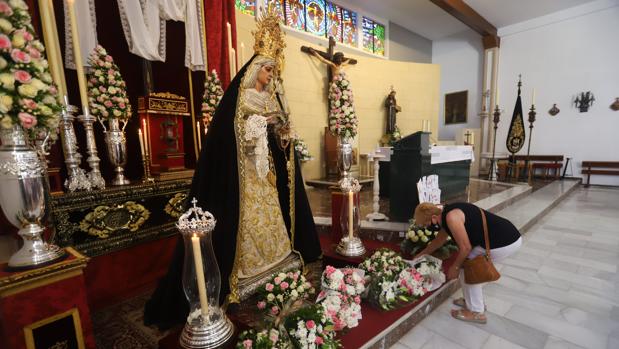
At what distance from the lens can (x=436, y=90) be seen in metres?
10.4

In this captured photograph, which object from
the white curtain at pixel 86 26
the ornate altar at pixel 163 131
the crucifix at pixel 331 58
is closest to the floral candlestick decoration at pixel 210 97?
the ornate altar at pixel 163 131

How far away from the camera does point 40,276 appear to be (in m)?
1.47

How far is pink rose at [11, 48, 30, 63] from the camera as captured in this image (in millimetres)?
1396

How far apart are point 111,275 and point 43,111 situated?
1.76m

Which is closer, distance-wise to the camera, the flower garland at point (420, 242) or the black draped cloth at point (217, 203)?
the black draped cloth at point (217, 203)

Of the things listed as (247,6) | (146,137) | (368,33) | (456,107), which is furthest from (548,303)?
(456,107)

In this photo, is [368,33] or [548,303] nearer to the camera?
[548,303]

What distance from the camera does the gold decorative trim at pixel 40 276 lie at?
1.39 m

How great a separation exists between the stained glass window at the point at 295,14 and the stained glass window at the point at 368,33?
2.78 metres

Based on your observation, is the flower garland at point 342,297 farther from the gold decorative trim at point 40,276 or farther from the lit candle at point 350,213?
the gold decorative trim at point 40,276

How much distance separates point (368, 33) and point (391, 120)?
12.3 feet

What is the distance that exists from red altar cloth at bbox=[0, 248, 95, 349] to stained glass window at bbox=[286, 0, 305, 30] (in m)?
8.34

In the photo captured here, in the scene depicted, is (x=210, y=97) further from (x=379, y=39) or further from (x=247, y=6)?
(x=379, y=39)

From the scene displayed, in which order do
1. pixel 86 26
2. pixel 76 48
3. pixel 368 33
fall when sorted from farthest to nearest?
pixel 368 33
pixel 86 26
pixel 76 48
